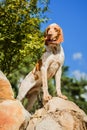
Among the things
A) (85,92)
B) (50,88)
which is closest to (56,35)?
(50,88)

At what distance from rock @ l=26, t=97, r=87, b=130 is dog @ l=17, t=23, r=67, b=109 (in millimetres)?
483

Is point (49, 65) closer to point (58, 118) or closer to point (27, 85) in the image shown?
point (27, 85)

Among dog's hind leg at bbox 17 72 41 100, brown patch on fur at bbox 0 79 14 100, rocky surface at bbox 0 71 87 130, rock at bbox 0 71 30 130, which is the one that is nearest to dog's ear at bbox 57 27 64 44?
dog's hind leg at bbox 17 72 41 100

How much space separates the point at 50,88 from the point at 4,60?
17196 millimetres

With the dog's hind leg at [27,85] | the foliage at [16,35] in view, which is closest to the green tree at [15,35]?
the foliage at [16,35]

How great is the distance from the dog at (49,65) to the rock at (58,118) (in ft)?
1.58

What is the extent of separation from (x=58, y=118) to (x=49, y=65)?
1410 mm

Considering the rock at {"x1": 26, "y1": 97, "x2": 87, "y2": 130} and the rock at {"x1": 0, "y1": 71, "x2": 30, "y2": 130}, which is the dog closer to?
the rock at {"x1": 26, "y1": 97, "x2": 87, "y2": 130}

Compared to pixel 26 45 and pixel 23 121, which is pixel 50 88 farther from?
pixel 23 121

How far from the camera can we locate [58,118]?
7113 millimetres

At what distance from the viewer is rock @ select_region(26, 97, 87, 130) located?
22.9 ft

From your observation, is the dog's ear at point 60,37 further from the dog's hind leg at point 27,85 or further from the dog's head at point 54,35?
the dog's hind leg at point 27,85

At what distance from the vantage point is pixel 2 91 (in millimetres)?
7973

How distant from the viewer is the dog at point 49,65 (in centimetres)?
809
